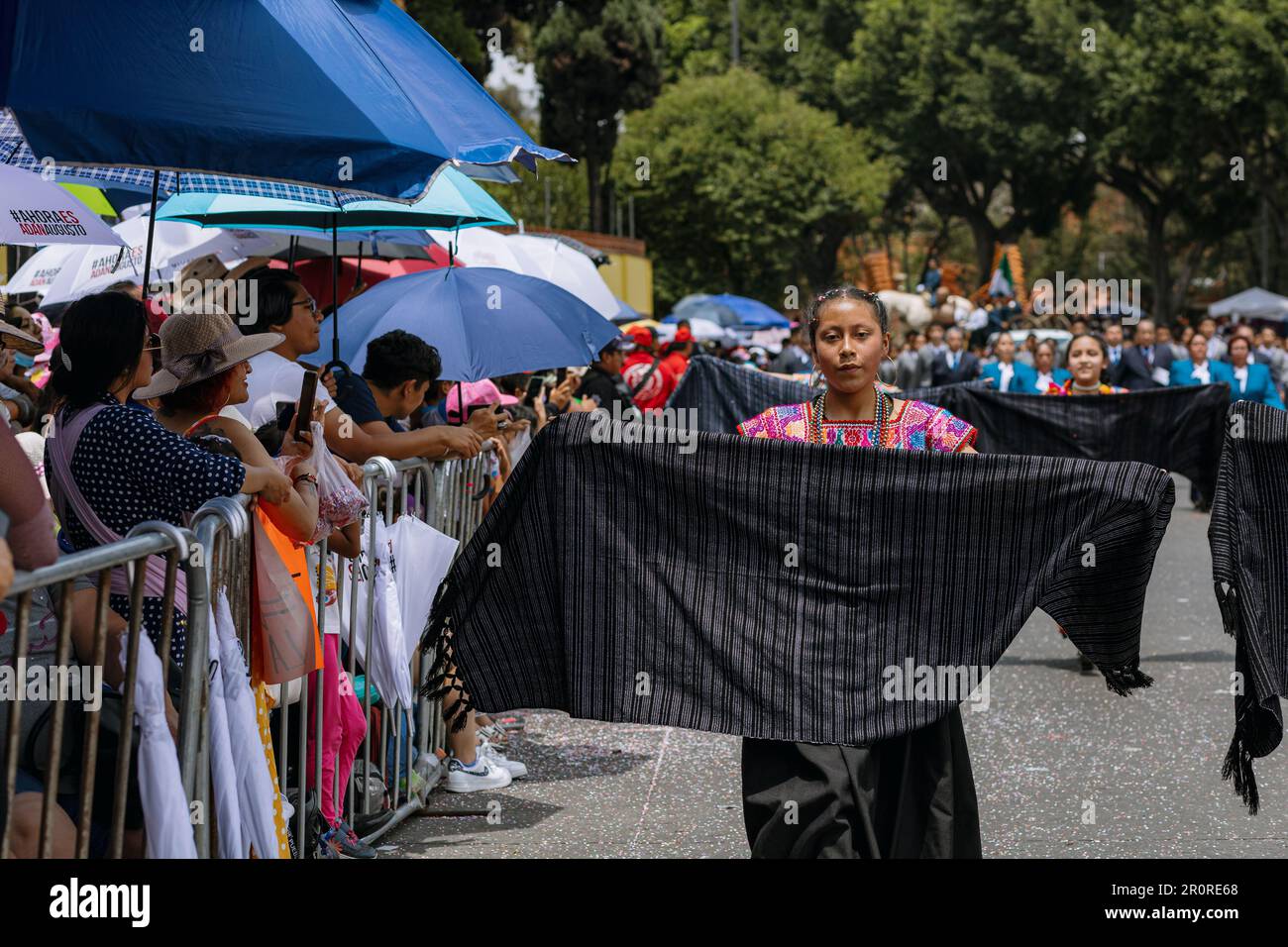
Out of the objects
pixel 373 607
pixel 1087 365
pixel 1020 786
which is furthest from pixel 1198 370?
pixel 373 607

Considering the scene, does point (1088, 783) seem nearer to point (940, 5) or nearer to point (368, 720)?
point (368, 720)

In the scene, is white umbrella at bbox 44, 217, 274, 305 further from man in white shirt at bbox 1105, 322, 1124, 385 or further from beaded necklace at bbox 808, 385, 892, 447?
man in white shirt at bbox 1105, 322, 1124, 385

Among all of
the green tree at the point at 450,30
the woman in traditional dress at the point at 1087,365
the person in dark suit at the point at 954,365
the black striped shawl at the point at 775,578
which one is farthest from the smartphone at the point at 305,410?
the green tree at the point at 450,30

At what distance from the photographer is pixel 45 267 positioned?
33.6 ft

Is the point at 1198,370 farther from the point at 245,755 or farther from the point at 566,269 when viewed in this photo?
the point at 245,755

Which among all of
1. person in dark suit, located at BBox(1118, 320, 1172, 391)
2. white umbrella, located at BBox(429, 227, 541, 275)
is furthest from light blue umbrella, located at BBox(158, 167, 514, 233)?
person in dark suit, located at BBox(1118, 320, 1172, 391)

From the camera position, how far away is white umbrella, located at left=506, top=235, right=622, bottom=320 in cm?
1099

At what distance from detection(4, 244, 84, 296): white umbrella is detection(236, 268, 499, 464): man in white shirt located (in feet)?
13.7

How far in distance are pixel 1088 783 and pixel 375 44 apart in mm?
4033

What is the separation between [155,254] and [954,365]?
16411 millimetres

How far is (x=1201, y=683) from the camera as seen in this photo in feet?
29.3

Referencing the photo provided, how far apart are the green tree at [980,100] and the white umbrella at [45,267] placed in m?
38.3

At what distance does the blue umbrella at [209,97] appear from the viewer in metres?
4.07
